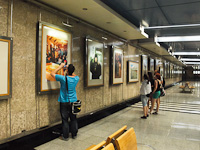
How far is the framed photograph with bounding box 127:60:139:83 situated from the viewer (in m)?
8.45

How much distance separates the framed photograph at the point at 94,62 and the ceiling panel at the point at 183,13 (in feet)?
7.55

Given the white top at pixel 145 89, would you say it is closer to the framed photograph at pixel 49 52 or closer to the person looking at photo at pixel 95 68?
the person looking at photo at pixel 95 68

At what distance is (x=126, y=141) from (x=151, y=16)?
16.6 ft

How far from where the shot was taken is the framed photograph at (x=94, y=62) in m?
5.28

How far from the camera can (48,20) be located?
13.0 ft

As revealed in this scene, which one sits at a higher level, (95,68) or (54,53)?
(54,53)

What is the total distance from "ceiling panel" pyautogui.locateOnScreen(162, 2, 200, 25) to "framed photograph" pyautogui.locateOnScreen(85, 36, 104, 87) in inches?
90.6

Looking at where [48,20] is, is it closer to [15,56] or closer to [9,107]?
[15,56]

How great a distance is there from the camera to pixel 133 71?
898 cm

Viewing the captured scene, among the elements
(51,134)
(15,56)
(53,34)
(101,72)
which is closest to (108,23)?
(101,72)

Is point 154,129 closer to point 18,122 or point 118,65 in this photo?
point 118,65

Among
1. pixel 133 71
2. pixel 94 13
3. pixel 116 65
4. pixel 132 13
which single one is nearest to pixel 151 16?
pixel 132 13

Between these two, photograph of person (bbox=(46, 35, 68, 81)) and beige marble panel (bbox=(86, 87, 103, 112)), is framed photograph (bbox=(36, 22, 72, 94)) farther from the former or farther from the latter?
beige marble panel (bbox=(86, 87, 103, 112))

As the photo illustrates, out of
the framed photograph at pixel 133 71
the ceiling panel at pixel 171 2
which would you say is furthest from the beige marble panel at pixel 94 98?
the ceiling panel at pixel 171 2
